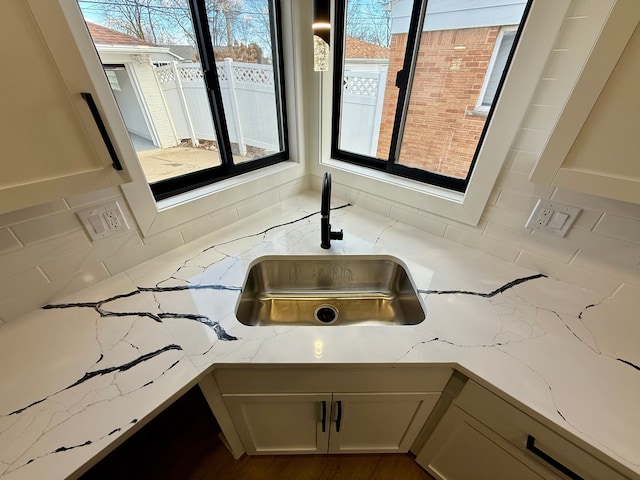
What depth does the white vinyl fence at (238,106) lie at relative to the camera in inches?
42.2

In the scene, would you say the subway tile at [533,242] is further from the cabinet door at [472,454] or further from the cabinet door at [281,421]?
the cabinet door at [281,421]

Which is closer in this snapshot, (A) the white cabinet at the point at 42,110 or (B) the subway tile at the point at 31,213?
(A) the white cabinet at the point at 42,110

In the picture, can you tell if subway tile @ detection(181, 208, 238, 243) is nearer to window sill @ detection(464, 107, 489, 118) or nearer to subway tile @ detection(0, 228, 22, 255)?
subway tile @ detection(0, 228, 22, 255)

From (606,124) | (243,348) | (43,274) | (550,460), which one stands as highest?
(606,124)

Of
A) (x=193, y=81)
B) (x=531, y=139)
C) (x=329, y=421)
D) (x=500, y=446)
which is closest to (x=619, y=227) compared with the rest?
(x=531, y=139)

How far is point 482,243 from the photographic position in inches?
42.8

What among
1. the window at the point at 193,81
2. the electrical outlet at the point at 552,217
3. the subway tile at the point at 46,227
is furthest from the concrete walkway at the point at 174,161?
the electrical outlet at the point at 552,217

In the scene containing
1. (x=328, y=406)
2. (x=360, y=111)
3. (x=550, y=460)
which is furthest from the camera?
(x=360, y=111)

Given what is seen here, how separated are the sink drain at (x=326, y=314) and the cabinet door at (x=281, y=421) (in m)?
0.33

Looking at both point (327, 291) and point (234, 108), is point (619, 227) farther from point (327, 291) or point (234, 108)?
point (234, 108)

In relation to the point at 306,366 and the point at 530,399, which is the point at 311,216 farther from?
the point at 530,399

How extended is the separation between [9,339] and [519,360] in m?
1.43

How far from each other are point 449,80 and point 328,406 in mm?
1834

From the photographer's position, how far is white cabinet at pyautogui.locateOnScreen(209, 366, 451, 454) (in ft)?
2.51
